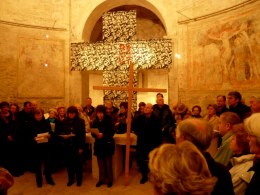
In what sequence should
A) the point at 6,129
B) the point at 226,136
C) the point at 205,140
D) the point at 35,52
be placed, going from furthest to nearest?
the point at 35,52 < the point at 6,129 < the point at 226,136 < the point at 205,140

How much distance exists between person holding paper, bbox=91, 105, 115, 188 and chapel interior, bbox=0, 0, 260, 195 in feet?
16.1

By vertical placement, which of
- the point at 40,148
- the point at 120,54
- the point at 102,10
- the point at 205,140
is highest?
the point at 102,10

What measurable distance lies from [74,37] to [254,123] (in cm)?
1078

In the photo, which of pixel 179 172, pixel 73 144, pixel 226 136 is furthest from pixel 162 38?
pixel 179 172

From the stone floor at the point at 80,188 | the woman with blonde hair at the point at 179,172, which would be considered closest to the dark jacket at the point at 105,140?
the stone floor at the point at 80,188

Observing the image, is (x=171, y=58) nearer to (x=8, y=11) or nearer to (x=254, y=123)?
(x=8, y=11)

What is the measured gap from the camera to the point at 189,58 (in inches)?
421

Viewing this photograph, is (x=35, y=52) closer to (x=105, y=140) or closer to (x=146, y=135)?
(x=105, y=140)

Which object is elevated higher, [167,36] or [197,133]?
[167,36]

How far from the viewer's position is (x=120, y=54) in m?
11.0

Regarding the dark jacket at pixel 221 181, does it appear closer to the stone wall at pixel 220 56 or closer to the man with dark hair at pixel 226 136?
the man with dark hair at pixel 226 136

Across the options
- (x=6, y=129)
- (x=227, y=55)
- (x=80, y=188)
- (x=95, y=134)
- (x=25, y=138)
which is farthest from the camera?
(x=227, y=55)

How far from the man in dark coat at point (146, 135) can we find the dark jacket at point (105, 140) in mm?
579

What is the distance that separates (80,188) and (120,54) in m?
6.32
